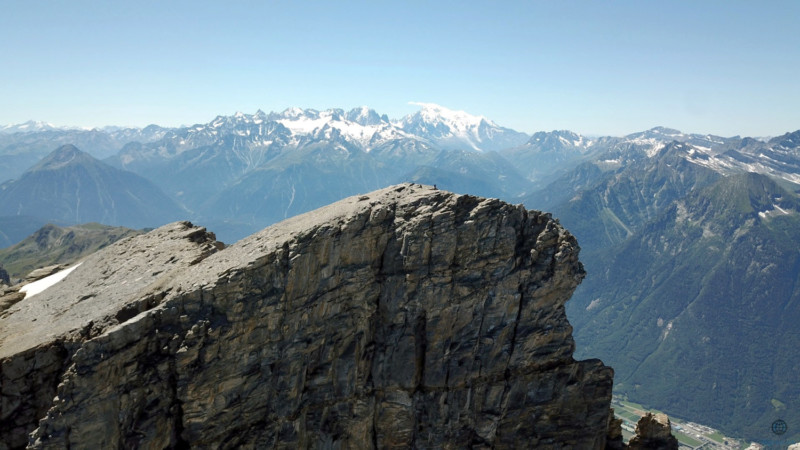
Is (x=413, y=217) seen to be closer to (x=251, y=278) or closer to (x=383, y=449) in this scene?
(x=251, y=278)

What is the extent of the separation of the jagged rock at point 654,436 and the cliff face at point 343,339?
649cm

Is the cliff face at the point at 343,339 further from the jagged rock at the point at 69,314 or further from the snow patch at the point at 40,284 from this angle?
the snow patch at the point at 40,284

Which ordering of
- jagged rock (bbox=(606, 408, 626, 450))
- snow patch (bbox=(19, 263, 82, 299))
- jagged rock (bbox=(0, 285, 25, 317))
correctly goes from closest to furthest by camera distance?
jagged rock (bbox=(606, 408, 626, 450))
jagged rock (bbox=(0, 285, 25, 317))
snow patch (bbox=(19, 263, 82, 299))

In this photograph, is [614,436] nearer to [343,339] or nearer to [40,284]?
[343,339]

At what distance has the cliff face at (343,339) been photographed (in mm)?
32156

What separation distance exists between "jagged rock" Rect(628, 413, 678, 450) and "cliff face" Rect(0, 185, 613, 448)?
6492 mm

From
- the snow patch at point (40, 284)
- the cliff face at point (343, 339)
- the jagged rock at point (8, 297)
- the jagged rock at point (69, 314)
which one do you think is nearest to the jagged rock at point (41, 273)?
the snow patch at point (40, 284)

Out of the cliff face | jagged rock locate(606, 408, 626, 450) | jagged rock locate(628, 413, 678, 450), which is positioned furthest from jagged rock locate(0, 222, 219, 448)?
jagged rock locate(628, 413, 678, 450)

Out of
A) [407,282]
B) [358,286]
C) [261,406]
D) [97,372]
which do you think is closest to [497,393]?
[407,282]

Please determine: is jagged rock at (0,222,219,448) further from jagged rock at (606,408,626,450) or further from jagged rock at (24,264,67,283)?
jagged rock at (606,408,626,450)

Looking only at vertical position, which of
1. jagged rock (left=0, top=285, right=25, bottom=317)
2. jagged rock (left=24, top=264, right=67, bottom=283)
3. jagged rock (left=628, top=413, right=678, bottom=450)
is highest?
jagged rock (left=0, top=285, right=25, bottom=317)

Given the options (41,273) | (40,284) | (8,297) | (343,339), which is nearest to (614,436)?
(343,339)

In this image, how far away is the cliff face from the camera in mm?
32156

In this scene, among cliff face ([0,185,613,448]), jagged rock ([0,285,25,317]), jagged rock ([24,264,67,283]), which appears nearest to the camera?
cliff face ([0,185,613,448])
